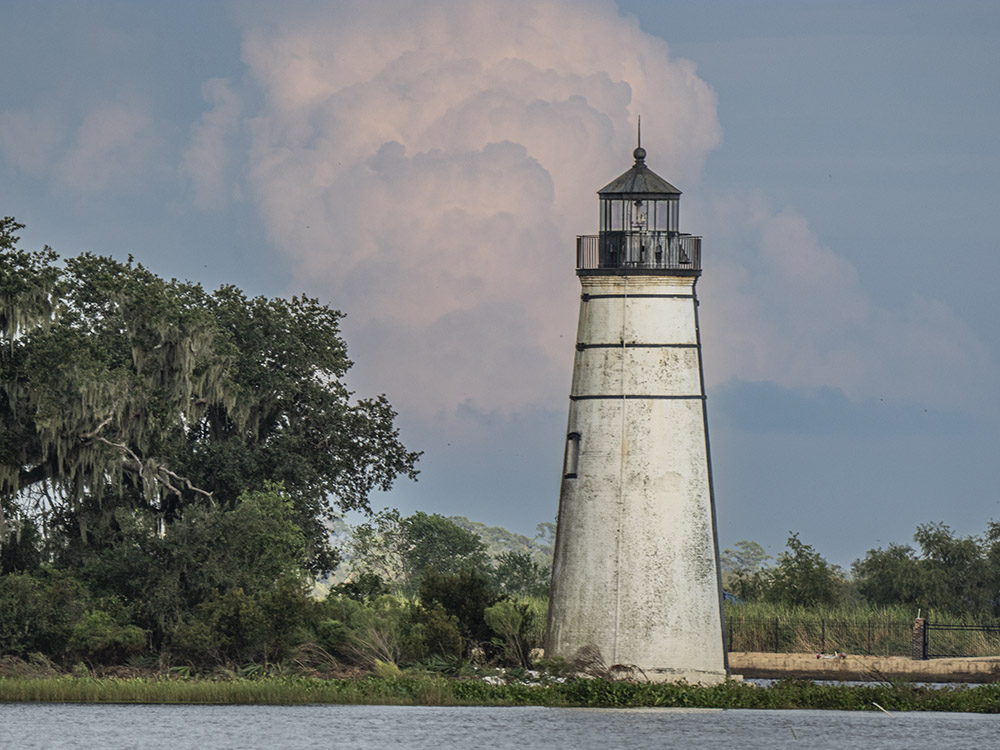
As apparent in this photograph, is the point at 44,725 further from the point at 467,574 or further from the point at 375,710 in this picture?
the point at 467,574

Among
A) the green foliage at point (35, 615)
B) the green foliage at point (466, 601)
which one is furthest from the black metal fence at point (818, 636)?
the green foliage at point (35, 615)

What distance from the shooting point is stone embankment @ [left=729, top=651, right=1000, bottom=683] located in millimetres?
47469

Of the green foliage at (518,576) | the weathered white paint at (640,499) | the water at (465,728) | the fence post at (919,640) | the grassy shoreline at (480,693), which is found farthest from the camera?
the green foliage at (518,576)

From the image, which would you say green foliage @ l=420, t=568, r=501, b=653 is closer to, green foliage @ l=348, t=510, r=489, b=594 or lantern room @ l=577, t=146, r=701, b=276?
lantern room @ l=577, t=146, r=701, b=276

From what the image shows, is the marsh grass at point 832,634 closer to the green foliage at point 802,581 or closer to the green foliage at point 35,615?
the green foliage at point 802,581

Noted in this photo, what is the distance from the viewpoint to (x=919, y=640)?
162 ft

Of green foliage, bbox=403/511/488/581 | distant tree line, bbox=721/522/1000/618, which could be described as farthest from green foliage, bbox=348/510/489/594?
distant tree line, bbox=721/522/1000/618

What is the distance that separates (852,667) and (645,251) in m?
15.4

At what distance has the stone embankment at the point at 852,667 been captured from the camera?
156 ft

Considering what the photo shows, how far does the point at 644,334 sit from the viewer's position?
3862cm

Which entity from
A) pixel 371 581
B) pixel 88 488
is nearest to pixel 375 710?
pixel 371 581

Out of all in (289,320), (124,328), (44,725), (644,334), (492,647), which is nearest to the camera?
(44,725)

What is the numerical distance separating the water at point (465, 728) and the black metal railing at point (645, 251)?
9.98 meters

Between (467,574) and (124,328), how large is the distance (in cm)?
1116
